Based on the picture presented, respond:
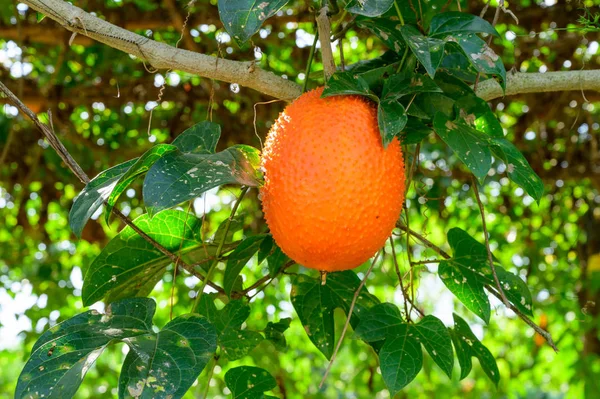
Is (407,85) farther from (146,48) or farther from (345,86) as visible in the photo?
(146,48)

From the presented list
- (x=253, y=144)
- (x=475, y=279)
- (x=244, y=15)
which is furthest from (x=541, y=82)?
(x=253, y=144)

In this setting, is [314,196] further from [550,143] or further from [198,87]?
[550,143]

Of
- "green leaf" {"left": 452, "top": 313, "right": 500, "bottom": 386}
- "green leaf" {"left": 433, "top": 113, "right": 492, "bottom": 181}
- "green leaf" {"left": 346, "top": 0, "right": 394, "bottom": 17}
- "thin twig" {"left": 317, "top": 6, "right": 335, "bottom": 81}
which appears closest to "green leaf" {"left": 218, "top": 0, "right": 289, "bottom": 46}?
"green leaf" {"left": 346, "top": 0, "right": 394, "bottom": 17}

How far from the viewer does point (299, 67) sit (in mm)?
2539

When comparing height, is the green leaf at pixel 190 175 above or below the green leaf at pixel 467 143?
above

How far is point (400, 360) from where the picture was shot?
1.20 metres

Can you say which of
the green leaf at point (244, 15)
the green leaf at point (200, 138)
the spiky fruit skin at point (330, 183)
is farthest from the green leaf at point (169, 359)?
the green leaf at point (244, 15)

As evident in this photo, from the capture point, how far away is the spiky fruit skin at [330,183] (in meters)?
0.98

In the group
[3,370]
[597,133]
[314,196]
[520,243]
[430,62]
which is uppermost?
[430,62]

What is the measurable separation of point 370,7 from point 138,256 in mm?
642

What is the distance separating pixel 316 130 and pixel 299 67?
1579 millimetres

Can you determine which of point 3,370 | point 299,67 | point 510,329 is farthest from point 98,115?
point 3,370

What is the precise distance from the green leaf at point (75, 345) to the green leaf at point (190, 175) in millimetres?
236

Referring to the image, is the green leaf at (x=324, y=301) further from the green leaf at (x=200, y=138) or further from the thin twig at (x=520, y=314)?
the green leaf at (x=200, y=138)
